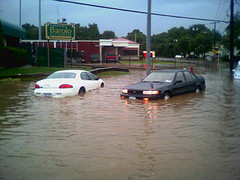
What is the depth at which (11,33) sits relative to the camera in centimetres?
3212

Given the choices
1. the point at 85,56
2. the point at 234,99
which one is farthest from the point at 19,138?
the point at 85,56

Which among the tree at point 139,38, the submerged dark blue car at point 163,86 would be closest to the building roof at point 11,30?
the submerged dark blue car at point 163,86

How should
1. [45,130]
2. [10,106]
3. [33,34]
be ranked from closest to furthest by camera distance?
[45,130]
[10,106]
[33,34]

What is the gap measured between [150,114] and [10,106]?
5543 mm

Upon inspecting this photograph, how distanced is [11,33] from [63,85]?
20.9 m

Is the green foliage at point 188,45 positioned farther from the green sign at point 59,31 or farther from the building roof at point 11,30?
the building roof at point 11,30

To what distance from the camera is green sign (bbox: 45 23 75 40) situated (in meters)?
33.2

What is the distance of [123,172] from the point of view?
516 centimetres

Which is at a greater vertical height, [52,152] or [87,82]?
[87,82]

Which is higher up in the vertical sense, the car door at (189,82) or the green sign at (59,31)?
the green sign at (59,31)

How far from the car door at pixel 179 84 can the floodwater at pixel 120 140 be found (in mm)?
1033

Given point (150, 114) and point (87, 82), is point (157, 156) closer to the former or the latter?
point (150, 114)

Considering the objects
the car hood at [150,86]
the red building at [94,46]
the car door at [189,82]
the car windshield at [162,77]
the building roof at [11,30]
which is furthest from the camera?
the red building at [94,46]

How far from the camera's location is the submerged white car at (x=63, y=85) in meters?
13.8
